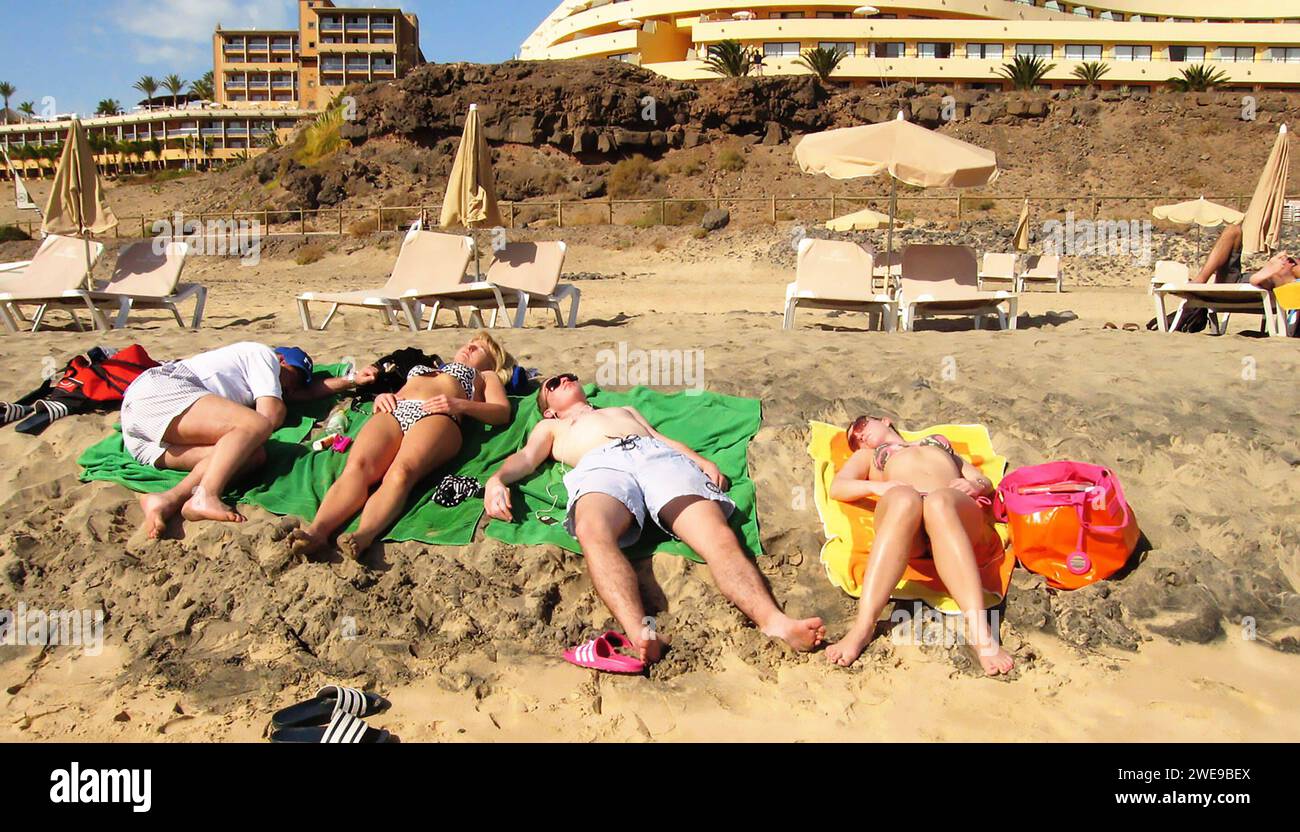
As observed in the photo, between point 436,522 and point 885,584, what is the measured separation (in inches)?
72.0

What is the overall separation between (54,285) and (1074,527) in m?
8.46

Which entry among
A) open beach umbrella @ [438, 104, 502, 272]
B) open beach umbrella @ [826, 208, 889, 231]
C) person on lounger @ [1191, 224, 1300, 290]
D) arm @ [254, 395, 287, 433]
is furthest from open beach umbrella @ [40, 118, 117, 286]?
open beach umbrella @ [826, 208, 889, 231]

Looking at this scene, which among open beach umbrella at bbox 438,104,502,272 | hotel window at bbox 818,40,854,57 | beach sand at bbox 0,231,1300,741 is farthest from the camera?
hotel window at bbox 818,40,854,57

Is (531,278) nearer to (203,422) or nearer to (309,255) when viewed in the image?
(203,422)

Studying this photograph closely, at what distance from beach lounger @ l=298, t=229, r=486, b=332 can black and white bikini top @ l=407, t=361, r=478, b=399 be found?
11.3 ft

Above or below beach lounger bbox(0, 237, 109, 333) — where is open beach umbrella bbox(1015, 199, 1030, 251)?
above

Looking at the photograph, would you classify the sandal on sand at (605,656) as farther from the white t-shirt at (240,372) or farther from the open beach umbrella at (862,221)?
the open beach umbrella at (862,221)

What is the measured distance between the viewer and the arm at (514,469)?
3.76 metres

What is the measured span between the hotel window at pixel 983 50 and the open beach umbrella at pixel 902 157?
3522cm

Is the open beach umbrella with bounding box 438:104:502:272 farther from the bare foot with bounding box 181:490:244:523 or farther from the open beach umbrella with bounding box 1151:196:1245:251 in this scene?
the open beach umbrella with bounding box 1151:196:1245:251

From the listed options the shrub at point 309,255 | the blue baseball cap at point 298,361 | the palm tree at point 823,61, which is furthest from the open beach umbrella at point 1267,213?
the palm tree at point 823,61

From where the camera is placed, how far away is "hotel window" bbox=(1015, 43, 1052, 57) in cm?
3894
